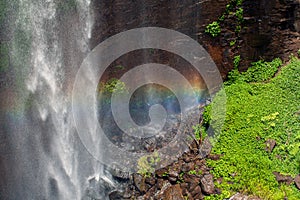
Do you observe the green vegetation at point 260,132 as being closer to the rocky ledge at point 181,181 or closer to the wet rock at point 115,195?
the rocky ledge at point 181,181

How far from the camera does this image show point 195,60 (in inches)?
488

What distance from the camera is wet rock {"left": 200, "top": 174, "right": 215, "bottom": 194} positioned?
1042 centimetres

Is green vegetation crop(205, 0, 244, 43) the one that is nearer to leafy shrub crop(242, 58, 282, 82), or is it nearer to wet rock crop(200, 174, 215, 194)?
leafy shrub crop(242, 58, 282, 82)

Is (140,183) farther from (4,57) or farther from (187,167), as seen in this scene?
(4,57)

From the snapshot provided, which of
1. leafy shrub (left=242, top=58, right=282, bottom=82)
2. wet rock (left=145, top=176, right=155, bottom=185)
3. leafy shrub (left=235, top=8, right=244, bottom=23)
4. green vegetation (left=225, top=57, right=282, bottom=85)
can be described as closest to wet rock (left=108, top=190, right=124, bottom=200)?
wet rock (left=145, top=176, right=155, bottom=185)

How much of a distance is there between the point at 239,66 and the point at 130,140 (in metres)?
3.43

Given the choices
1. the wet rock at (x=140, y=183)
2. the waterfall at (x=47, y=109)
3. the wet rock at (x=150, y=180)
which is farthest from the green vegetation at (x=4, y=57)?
the wet rock at (x=150, y=180)

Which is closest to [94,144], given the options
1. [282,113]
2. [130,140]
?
[130,140]

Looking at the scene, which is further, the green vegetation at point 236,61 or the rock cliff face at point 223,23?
the green vegetation at point 236,61

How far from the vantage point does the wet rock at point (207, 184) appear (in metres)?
10.4

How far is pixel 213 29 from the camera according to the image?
1180 cm

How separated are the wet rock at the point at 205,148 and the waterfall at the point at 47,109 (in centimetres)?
254

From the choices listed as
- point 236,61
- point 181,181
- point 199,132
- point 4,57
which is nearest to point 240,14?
point 236,61

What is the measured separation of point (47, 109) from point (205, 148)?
4.10 metres
